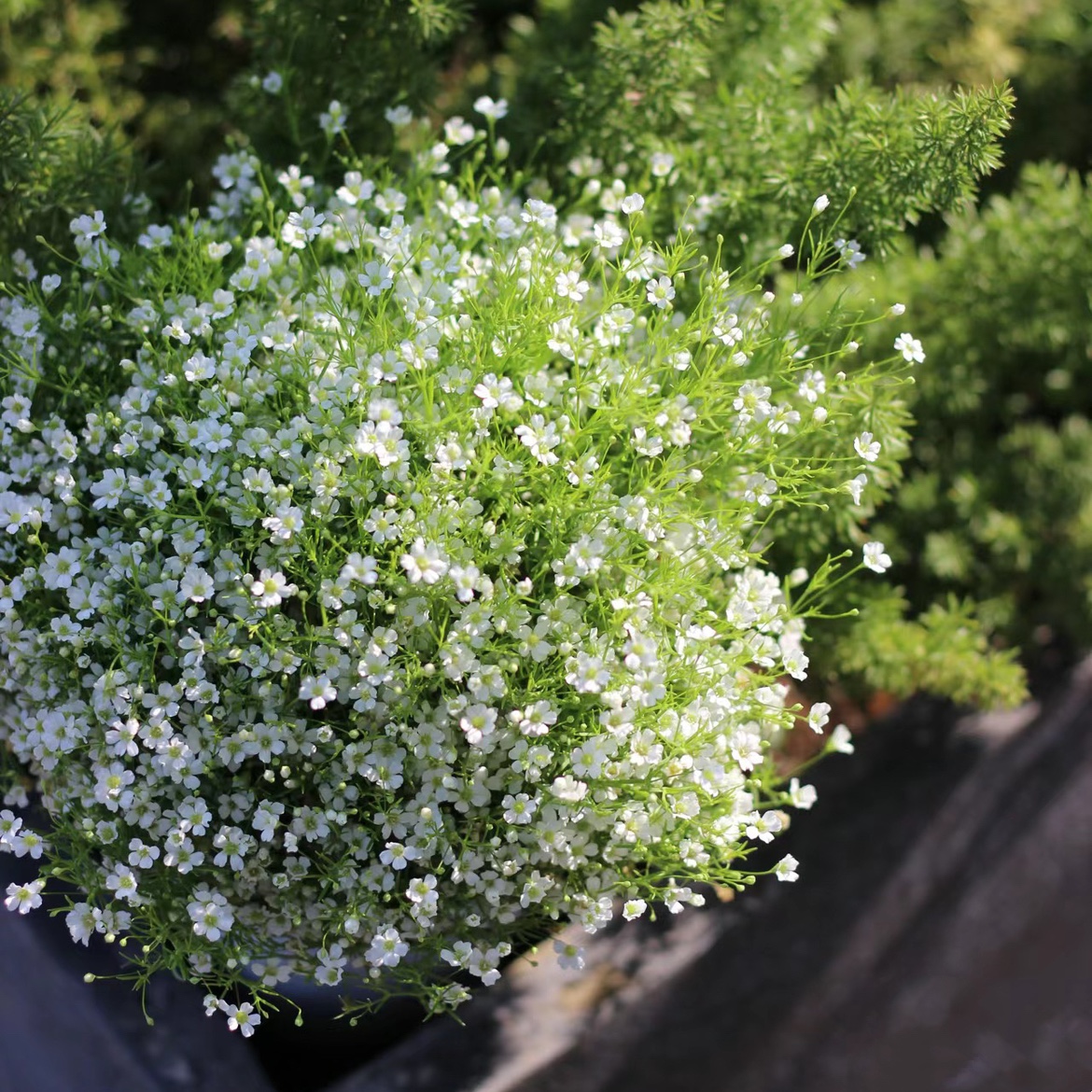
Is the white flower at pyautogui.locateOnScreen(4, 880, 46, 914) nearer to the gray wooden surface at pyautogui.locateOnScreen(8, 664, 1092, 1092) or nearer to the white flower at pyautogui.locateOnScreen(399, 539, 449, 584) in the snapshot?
the gray wooden surface at pyautogui.locateOnScreen(8, 664, 1092, 1092)

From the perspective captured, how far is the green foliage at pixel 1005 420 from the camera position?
69.3 inches

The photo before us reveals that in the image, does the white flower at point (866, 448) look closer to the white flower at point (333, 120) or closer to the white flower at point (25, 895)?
the white flower at point (333, 120)

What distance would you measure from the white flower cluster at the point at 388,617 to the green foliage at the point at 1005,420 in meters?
0.65

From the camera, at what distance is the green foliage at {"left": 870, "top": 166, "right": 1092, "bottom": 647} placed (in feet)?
5.78

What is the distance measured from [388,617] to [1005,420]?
1332mm

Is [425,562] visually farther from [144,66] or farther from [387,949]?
[144,66]

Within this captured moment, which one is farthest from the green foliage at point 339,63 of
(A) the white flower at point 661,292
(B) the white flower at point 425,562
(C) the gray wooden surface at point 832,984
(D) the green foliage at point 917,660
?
(C) the gray wooden surface at point 832,984

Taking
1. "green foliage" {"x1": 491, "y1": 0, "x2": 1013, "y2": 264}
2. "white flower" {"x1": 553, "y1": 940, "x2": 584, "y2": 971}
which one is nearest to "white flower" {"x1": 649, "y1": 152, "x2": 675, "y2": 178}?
"green foliage" {"x1": 491, "y1": 0, "x2": 1013, "y2": 264}

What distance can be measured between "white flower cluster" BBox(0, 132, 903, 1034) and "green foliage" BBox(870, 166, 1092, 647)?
2.14ft

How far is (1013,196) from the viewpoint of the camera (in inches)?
76.5

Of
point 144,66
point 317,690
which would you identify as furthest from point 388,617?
point 144,66

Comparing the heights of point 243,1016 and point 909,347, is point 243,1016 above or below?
below

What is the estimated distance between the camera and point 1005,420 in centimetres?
202

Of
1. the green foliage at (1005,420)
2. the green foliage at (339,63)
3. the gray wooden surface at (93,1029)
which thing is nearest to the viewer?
the gray wooden surface at (93,1029)
